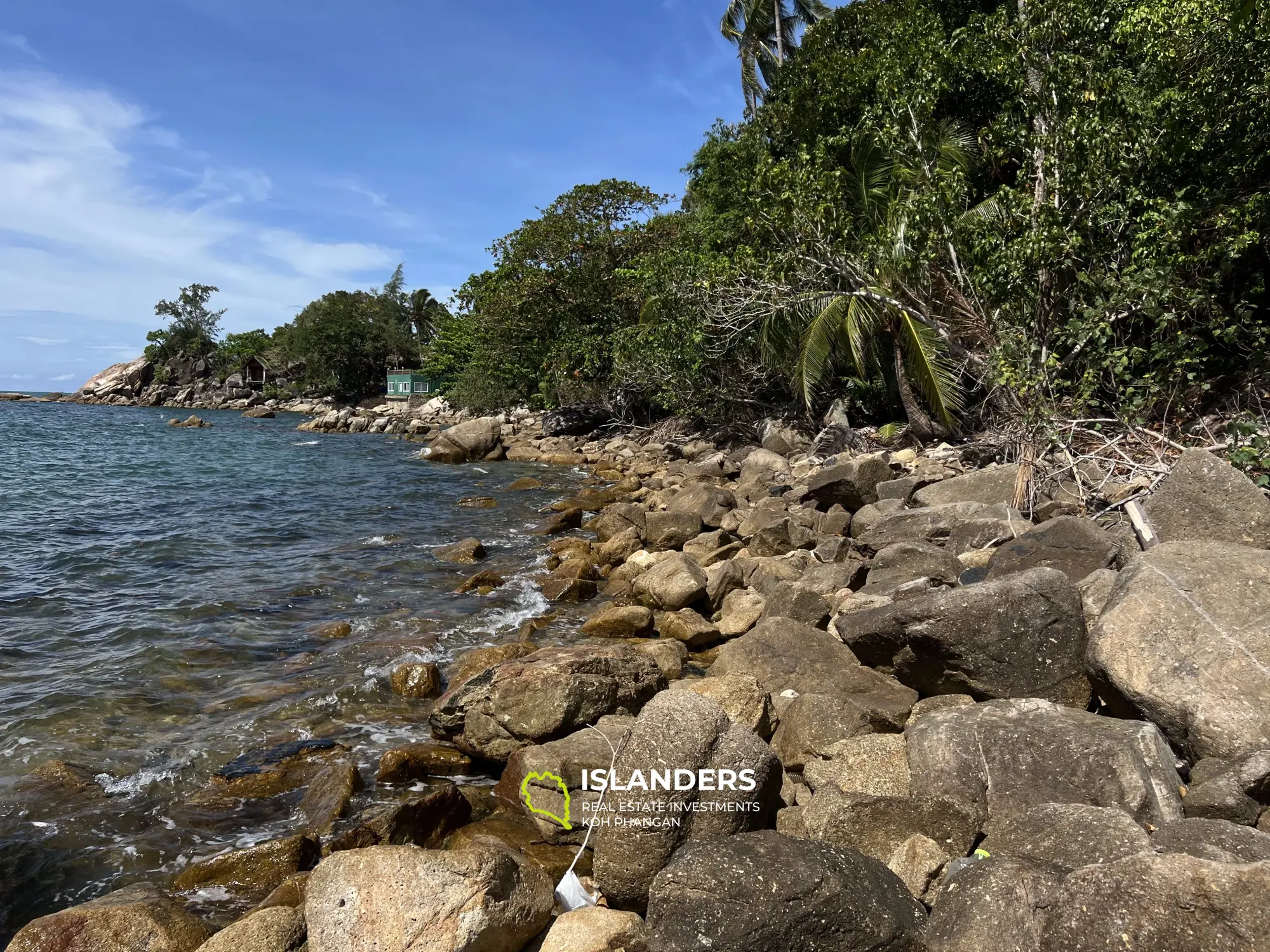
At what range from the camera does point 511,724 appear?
585 cm

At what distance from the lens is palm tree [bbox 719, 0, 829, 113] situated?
34156 mm

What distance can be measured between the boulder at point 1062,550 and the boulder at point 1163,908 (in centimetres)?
392

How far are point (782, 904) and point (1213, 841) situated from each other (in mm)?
1783

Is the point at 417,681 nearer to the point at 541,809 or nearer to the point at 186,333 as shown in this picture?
the point at 541,809

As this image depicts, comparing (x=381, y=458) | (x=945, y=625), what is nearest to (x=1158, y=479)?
(x=945, y=625)

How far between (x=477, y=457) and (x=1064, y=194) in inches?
880

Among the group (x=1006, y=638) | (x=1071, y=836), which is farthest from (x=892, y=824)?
(x=1006, y=638)

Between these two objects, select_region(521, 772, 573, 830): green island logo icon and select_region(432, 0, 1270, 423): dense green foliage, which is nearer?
select_region(521, 772, 573, 830): green island logo icon

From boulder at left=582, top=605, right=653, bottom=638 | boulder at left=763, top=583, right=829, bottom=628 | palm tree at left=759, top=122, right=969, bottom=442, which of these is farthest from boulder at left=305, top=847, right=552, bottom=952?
palm tree at left=759, top=122, right=969, bottom=442

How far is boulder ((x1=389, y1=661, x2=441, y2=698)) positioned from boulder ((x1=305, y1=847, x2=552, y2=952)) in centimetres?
351

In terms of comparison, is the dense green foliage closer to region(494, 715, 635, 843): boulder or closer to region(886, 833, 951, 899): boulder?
region(494, 715, 635, 843): boulder

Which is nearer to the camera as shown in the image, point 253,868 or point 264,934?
point 264,934

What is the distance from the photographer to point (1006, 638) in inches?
202

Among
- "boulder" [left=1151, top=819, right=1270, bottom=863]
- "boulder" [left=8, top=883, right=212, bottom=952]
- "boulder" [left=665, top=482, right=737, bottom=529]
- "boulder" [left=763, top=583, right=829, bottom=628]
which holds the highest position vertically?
Result: "boulder" [left=665, top=482, right=737, bottom=529]
